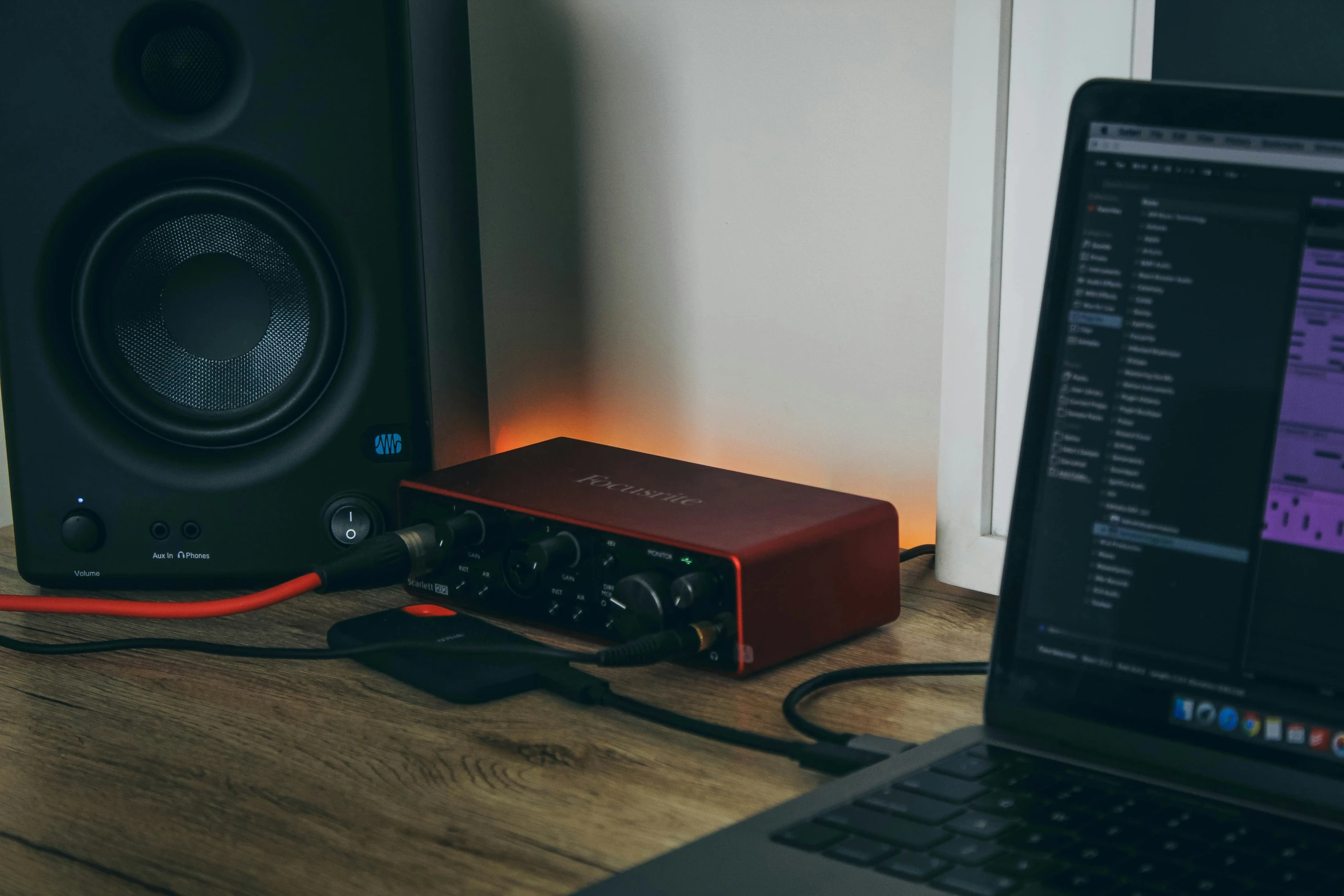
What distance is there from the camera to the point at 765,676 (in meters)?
0.67

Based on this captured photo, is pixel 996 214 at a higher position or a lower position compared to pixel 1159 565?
higher

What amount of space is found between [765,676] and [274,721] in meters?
0.23

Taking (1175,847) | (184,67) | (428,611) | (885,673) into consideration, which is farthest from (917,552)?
(184,67)

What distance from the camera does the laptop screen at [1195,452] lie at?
474 millimetres

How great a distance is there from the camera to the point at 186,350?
2.65ft

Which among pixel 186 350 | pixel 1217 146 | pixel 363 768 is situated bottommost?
pixel 363 768

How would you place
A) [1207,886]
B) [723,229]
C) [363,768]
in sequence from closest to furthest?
[1207,886] → [363,768] → [723,229]

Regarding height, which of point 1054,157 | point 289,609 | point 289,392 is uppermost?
point 1054,157

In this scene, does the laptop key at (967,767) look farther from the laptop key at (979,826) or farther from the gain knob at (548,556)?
the gain knob at (548,556)

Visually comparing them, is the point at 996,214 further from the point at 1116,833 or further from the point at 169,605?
the point at 169,605

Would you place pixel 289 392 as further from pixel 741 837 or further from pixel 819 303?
pixel 741 837

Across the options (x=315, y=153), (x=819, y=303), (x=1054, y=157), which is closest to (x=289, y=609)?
(x=315, y=153)

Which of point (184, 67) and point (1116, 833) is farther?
point (184, 67)

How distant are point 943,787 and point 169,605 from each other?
45 centimetres
